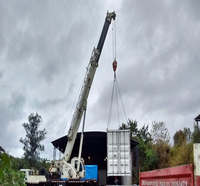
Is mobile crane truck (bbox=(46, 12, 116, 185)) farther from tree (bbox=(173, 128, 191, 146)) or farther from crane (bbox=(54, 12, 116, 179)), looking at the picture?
tree (bbox=(173, 128, 191, 146))

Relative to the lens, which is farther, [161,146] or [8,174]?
[161,146]

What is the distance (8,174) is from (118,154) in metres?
19.2

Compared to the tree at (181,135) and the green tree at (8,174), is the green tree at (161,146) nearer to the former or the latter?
the tree at (181,135)

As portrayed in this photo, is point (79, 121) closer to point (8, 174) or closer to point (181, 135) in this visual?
point (8, 174)

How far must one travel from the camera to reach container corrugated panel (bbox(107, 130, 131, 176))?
2119 centimetres

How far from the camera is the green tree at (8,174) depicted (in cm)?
235

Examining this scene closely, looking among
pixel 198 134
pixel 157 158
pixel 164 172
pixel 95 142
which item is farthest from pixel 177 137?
pixel 164 172

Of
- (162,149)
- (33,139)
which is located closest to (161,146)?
(162,149)

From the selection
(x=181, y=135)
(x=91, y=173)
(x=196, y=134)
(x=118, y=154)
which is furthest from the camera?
(x=181, y=135)

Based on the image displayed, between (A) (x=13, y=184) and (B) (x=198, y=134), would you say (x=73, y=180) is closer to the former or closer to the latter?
(B) (x=198, y=134)

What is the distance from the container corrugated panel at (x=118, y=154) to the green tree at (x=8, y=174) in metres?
18.9

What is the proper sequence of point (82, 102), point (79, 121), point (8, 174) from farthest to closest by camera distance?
point (79, 121)
point (82, 102)
point (8, 174)

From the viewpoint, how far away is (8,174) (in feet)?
8.18

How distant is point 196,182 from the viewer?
2.51m
